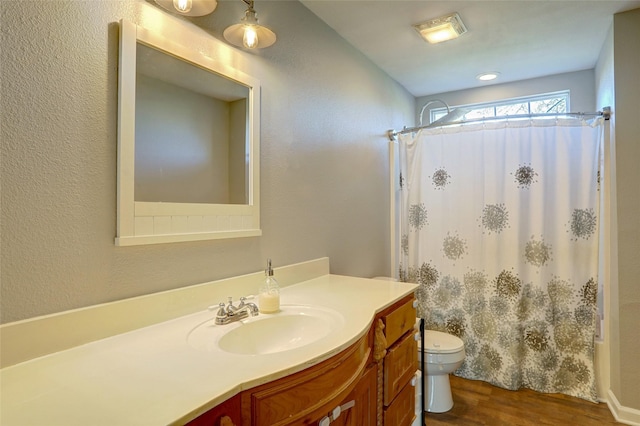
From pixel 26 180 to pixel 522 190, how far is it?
101 inches

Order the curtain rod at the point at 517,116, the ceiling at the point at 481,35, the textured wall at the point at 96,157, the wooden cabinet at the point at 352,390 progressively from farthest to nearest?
the curtain rod at the point at 517,116 → the ceiling at the point at 481,35 → the textured wall at the point at 96,157 → the wooden cabinet at the point at 352,390

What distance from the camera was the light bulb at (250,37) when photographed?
1.37 m

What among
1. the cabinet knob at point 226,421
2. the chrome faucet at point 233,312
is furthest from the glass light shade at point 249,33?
the cabinet knob at point 226,421

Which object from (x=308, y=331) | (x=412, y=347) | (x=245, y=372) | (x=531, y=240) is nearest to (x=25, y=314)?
(x=245, y=372)

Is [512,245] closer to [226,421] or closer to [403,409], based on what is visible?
[403,409]

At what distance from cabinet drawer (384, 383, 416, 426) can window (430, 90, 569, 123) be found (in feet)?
6.88

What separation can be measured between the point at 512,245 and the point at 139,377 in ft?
7.65

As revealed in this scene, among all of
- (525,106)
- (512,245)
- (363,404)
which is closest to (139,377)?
(363,404)

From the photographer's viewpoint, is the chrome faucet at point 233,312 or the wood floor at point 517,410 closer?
A: the chrome faucet at point 233,312

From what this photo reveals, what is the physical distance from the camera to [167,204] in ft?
3.96

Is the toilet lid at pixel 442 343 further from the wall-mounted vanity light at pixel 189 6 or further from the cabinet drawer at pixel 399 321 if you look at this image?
the wall-mounted vanity light at pixel 189 6

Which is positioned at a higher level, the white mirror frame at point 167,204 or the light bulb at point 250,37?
the light bulb at point 250,37

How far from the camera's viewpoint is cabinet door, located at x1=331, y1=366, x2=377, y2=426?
1080mm

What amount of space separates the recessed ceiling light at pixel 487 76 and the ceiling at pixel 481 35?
50 millimetres
